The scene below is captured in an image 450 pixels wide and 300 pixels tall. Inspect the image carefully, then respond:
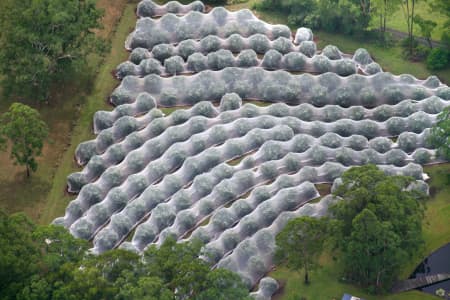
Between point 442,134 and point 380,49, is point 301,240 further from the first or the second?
point 380,49

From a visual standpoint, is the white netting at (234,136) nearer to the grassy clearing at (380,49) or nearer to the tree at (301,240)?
the grassy clearing at (380,49)

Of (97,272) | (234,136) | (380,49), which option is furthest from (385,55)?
(97,272)

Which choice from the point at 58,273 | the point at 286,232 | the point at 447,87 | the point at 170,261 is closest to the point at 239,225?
the point at 286,232

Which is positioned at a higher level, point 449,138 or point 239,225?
point 449,138

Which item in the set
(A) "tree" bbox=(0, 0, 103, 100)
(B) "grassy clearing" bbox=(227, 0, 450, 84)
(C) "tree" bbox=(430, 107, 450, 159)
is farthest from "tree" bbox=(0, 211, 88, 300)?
(B) "grassy clearing" bbox=(227, 0, 450, 84)

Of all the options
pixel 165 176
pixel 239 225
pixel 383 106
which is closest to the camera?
pixel 239 225

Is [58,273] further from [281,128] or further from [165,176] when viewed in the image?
[281,128]
